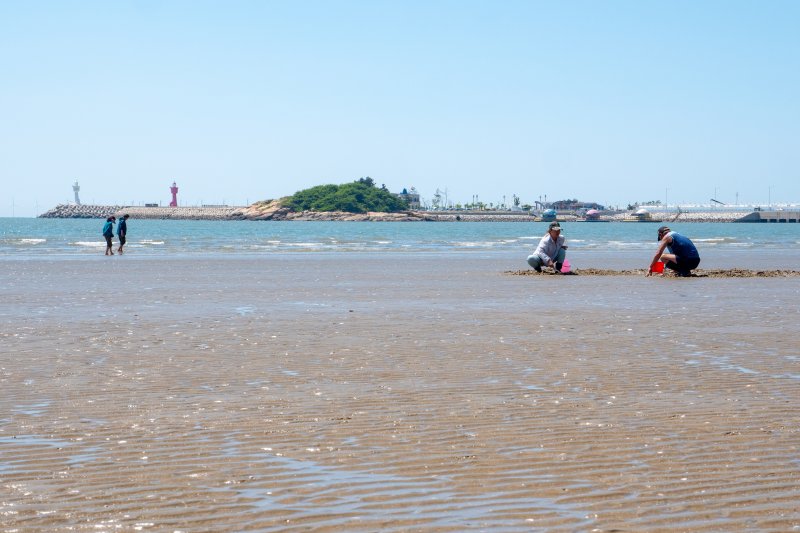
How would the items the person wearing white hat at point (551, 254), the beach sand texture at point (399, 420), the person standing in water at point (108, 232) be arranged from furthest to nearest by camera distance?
the person standing in water at point (108, 232) < the person wearing white hat at point (551, 254) < the beach sand texture at point (399, 420)

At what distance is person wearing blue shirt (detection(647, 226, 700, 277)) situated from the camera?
24203mm

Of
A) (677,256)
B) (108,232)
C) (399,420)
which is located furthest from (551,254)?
(108,232)

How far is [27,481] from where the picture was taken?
571 cm

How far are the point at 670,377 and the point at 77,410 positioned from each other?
5.13 m

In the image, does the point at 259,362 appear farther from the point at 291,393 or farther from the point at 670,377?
the point at 670,377

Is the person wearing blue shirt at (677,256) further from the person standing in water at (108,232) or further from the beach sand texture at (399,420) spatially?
the person standing in water at (108,232)

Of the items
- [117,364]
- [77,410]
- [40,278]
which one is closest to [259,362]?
[117,364]

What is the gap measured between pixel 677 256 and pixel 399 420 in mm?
18153

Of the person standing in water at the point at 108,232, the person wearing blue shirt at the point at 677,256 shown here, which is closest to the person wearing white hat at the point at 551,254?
the person wearing blue shirt at the point at 677,256

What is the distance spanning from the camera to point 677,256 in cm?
2427

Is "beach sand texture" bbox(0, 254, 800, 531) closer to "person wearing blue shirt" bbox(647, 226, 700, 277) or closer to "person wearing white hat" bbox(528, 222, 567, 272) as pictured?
"person wearing blue shirt" bbox(647, 226, 700, 277)

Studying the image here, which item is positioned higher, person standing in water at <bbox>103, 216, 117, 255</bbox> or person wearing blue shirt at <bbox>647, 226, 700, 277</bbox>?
person standing in water at <bbox>103, 216, 117, 255</bbox>

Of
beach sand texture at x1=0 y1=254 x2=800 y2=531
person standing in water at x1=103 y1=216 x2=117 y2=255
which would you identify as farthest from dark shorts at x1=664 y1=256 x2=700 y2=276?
person standing in water at x1=103 y1=216 x2=117 y2=255

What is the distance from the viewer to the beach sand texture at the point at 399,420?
17.1 ft
